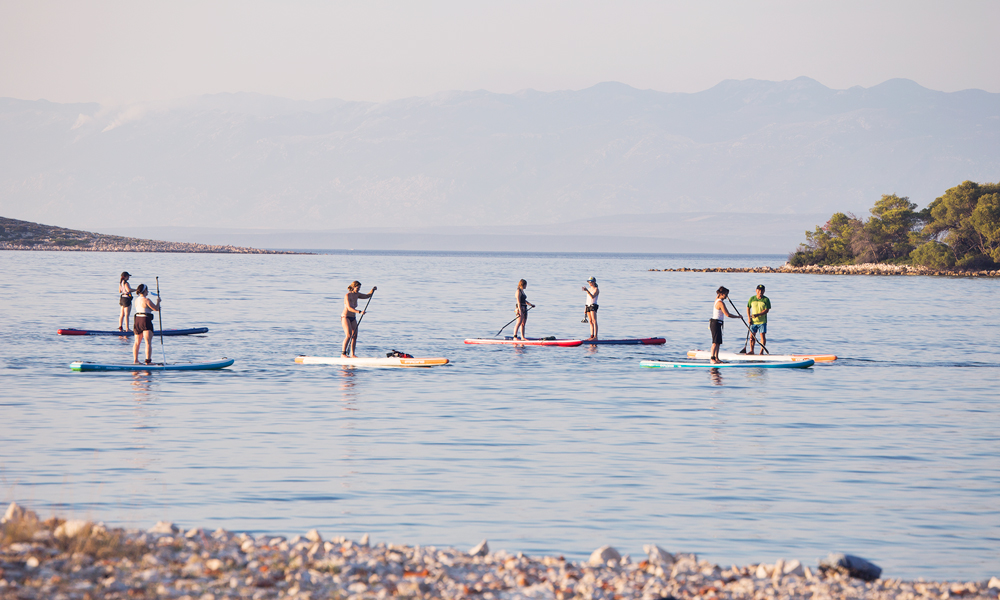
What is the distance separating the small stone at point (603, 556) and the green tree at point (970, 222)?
384ft

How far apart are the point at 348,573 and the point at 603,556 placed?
8.05 ft

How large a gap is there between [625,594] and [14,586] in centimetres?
470

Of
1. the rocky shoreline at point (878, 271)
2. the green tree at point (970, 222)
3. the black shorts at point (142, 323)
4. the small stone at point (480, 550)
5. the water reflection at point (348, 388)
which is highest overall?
the green tree at point (970, 222)

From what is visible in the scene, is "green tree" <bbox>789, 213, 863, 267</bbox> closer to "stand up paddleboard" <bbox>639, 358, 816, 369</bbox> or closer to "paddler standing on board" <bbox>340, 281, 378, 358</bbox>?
"stand up paddleboard" <bbox>639, 358, 816, 369</bbox>

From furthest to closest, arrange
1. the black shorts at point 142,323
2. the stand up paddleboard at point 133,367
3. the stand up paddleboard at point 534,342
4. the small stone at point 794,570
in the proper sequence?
the stand up paddleboard at point 534,342 → the stand up paddleboard at point 133,367 → the black shorts at point 142,323 → the small stone at point 794,570

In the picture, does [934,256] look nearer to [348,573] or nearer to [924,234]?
[924,234]

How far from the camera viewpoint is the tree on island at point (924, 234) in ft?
388

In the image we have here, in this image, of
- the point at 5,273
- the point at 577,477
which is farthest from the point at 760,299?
the point at 5,273

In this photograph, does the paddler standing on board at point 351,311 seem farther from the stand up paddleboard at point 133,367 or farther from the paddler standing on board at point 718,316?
the paddler standing on board at point 718,316

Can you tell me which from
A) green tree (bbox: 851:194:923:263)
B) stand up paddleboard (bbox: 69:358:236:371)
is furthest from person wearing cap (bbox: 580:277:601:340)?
green tree (bbox: 851:194:923:263)

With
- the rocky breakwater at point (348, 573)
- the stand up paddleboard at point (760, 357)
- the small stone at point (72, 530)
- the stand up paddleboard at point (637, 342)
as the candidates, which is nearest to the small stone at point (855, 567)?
the rocky breakwater at point (348, 573)

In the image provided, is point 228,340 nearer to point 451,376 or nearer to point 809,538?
point 451,376

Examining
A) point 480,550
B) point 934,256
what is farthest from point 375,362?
point 934,256

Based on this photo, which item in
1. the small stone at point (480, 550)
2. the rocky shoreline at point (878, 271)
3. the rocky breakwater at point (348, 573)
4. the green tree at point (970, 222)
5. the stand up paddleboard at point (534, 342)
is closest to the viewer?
the rocky breakwater at point (348, 573)
